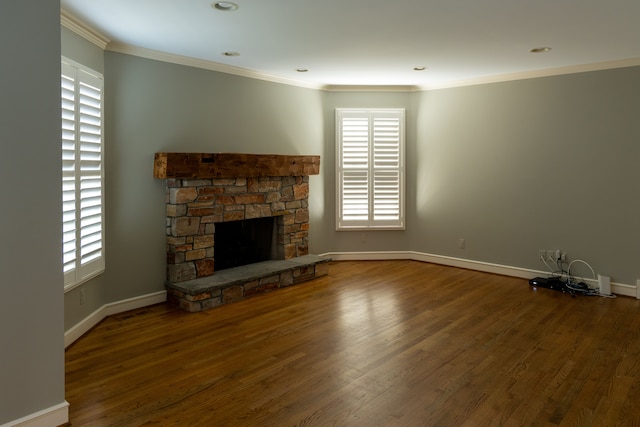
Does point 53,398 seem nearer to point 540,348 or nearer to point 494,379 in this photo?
point 494,379

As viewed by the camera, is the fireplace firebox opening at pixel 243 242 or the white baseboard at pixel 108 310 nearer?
the white baseboard at pixel 108 310

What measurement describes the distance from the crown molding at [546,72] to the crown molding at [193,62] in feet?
6.81

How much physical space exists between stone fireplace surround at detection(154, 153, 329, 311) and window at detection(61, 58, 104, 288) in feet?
2.21

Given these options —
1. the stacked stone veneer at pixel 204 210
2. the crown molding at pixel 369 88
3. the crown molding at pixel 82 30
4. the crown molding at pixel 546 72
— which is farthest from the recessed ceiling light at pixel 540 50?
the crown molding at pixel 82 30

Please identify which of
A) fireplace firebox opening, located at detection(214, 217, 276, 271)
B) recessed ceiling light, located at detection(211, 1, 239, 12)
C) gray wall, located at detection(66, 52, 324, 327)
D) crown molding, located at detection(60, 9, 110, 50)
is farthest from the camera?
fireplace firebox opening, located at detection(214, 217, 276, 271)

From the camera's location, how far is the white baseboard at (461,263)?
5.01 metres

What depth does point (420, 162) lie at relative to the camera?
659 centimetres

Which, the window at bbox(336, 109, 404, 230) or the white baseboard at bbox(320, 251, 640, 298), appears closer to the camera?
the white baseboard at bbox(320, 251, 640, 298)

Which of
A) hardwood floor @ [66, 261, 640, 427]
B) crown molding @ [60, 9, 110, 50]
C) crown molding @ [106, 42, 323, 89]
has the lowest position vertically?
hardwood floor @ [66, 261, 640, 427]

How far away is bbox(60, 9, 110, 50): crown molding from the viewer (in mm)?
3428

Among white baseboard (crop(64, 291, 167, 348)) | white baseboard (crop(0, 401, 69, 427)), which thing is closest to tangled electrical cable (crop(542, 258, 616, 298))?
white baseboard (crop(64, 291, 167, 348))

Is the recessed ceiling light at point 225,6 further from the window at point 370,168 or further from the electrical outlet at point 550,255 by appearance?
the electrical outlet at point 550,255

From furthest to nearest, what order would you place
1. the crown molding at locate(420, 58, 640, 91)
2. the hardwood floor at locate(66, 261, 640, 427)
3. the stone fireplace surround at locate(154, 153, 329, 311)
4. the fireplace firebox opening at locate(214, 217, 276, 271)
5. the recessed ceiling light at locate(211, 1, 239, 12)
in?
1. the fireplace firebox opening at locate(214, 217, 276, 271)
2. the crown molding at locate(420, 58, 640, 91)
3. the stone fireplace surround at locate(154, 153, 329, 311)
4. the recessed ceiling light at locate(211, 1, 239, 12)
5. the hardwood floor at locate(66, 261, 640, 427)

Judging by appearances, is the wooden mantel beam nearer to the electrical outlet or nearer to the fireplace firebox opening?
the fireplace firebox opening
